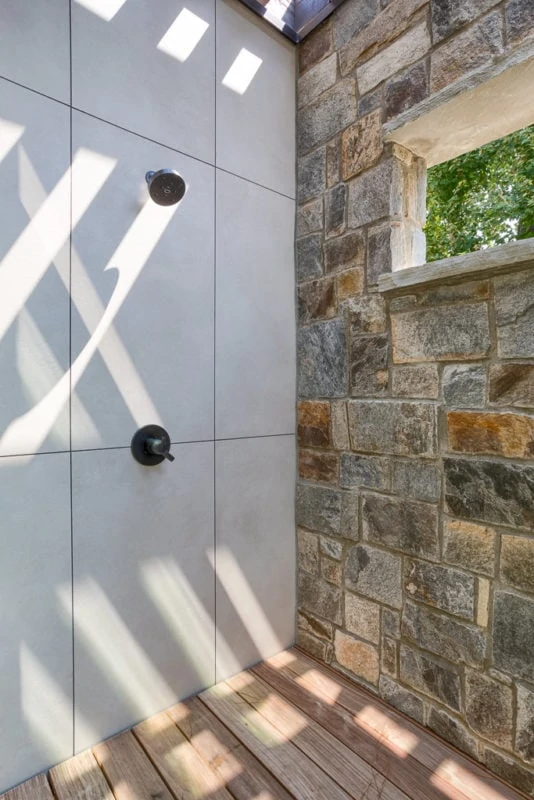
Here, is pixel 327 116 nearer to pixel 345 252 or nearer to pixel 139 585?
pixel 345 252

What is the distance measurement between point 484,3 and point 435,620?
1.83 meters

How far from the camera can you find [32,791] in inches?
43.1

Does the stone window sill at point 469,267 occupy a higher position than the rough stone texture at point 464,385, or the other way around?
the stone window sill at point 469,267

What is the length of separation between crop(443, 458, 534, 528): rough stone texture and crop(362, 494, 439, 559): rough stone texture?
0.32 feet

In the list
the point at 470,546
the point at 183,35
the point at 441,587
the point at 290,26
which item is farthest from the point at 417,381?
the point at 290,26

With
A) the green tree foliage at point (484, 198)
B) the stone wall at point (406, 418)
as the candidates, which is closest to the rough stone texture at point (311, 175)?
the stone wall at point (406, 418)

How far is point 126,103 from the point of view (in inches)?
50.4

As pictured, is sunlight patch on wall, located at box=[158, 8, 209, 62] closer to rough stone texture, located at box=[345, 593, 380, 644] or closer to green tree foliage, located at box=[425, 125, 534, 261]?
rough stone texture, located at box=[345, 593, 380, 644]

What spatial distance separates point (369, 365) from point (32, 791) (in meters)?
1.57

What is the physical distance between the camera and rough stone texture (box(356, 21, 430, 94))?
1.32 metres

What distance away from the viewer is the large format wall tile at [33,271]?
1079 mm

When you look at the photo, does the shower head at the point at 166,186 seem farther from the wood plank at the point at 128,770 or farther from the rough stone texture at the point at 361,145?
the wood plank at the point at 128,770

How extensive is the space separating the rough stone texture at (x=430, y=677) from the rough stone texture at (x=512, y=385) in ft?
2.75

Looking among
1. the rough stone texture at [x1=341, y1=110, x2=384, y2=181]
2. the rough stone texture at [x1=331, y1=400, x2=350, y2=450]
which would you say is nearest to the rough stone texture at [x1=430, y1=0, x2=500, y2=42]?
the rough stone texture at [x1=341, y1=110, x2=384, y2=181]
